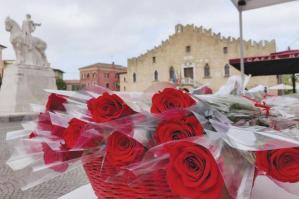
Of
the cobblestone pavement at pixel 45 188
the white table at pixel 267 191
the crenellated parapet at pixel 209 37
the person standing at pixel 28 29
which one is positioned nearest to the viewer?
the white table at pixel 267 191

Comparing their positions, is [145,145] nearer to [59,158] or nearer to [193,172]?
[193,172]

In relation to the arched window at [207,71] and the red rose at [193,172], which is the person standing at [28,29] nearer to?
the red rose at [193,172]

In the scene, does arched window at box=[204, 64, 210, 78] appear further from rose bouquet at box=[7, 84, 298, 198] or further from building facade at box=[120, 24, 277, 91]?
rose bouquet at box=[7, 84, 298, 198]

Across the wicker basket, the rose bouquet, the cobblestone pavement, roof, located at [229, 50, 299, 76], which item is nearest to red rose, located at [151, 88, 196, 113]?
the rose bouquet

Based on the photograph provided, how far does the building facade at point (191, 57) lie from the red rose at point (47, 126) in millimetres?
28617

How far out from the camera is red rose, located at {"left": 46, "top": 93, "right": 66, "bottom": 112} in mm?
745

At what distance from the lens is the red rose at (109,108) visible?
0.58 m

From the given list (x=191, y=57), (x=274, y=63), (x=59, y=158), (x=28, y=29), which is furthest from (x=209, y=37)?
(x=59, y=158)

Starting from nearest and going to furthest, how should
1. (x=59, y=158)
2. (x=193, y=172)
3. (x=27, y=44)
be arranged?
(x=193, y=172) → (x=59, y=158) → (x=27, y=44)

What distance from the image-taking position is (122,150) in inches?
21.9

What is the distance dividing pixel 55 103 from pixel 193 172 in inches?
16.8

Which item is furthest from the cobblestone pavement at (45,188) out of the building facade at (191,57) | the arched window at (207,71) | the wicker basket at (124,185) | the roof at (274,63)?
the arched window at (207,71)

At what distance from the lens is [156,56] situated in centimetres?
3372

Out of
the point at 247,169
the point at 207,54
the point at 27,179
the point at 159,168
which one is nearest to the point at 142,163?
the point at 159,168
